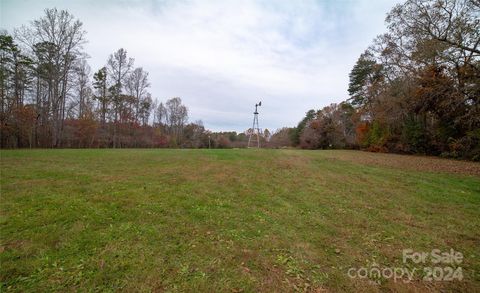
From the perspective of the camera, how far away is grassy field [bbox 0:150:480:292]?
2.58 metres

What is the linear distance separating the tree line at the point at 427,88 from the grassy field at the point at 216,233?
9.97 metres

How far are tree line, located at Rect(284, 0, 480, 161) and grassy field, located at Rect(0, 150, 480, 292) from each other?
9.97 metres

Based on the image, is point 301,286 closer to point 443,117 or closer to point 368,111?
point 443,117

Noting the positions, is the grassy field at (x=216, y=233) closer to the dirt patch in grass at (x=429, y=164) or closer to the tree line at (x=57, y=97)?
the dirt patch in grass at (x=429, y=164)

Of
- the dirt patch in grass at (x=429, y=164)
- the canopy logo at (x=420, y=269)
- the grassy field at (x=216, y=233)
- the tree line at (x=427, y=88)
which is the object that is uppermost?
the tree line at (x=427, y=88)

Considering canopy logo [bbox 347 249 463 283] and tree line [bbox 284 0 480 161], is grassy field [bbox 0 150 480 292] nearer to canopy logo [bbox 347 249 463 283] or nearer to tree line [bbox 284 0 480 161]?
canopy logo [bbox 347 249 463 283]

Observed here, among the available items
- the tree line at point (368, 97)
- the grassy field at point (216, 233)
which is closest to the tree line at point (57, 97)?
the tree line at point (368, 97)

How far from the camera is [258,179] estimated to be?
7.94 m

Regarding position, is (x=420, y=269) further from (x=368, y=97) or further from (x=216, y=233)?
(x=368, y=97)

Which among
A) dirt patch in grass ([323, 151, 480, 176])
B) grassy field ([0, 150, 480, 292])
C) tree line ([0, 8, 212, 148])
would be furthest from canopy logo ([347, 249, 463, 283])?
tree line ([0, 8, 212, 148])

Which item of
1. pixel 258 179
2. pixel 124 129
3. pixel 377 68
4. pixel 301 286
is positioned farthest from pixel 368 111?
pixel 124 129

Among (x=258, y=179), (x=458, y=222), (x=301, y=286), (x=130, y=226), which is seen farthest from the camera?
(x=258, y=179)

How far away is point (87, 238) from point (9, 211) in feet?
7.29

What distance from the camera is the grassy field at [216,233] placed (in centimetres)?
258
